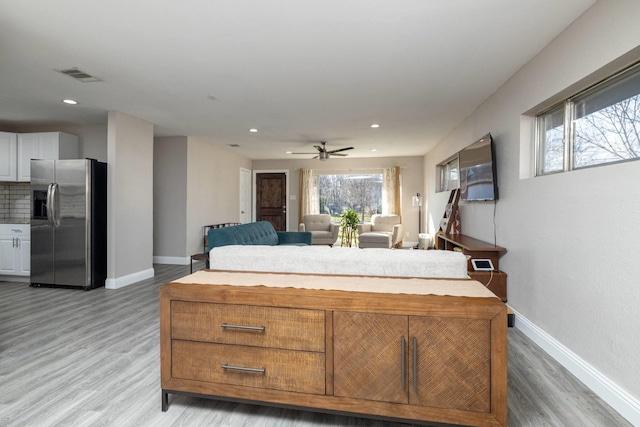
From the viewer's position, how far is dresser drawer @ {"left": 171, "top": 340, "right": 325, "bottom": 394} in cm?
155

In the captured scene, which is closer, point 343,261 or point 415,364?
point 415,364

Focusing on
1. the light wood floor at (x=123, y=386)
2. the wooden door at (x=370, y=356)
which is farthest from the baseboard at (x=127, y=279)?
the wooden door at (x=370, y=356)

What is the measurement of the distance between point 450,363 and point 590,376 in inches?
52.3

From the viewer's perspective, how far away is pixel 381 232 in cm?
768

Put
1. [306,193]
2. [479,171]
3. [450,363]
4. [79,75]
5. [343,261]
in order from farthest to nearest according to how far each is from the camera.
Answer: [306,193], [479,171], [79,75], [343,261], [450,363]

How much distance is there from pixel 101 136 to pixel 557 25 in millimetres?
6140

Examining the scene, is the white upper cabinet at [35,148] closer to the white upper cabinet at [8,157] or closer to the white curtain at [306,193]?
→ the white upper cabinet at [8,157]

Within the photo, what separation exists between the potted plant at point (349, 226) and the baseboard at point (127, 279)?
4.60 metres

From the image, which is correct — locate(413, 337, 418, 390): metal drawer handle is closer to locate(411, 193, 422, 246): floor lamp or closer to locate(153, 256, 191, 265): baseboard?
locate(153, 256, 191, 265): baseboard

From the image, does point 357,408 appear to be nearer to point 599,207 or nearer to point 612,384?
point 612,384

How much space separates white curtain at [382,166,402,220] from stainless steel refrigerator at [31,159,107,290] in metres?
6.24

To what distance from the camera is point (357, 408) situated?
1505mm

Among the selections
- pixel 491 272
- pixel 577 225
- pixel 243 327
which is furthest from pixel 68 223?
pixel 577 225

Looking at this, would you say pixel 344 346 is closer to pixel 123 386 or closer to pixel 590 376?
pixel 123 386
